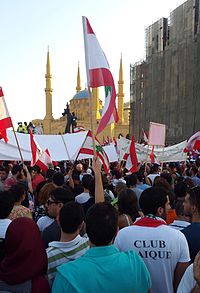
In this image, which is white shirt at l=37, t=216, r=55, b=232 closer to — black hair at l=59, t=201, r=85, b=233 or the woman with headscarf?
black hair at l=59, t=201, r=85, b=233

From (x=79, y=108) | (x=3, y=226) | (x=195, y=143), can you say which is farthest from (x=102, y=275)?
(x=79, y=108)

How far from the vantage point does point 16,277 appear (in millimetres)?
2473

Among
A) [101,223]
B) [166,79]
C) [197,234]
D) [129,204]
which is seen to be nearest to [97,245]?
[101,223]

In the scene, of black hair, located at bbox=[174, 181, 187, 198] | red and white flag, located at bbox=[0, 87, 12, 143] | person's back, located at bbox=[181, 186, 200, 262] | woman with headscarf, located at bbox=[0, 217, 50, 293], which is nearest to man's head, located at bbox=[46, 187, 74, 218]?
person's back, located at bbox=[181, 186, 200, 262]

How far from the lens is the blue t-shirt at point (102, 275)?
7.16 ft

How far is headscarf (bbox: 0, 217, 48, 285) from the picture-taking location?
247cm

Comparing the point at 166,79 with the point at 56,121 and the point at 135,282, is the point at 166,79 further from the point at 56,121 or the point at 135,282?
the point at 56,121

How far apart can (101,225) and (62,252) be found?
1.76ft

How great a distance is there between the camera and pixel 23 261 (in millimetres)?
2473

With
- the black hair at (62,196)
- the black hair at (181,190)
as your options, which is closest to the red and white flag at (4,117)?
the black hair at (181,190)

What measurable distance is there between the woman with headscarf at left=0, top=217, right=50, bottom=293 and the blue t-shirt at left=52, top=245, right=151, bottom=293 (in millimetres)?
304

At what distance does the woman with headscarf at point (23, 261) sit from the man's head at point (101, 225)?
352 millimetres

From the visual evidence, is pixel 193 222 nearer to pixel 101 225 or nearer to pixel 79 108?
pixel 101 225

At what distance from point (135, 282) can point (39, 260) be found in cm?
60
